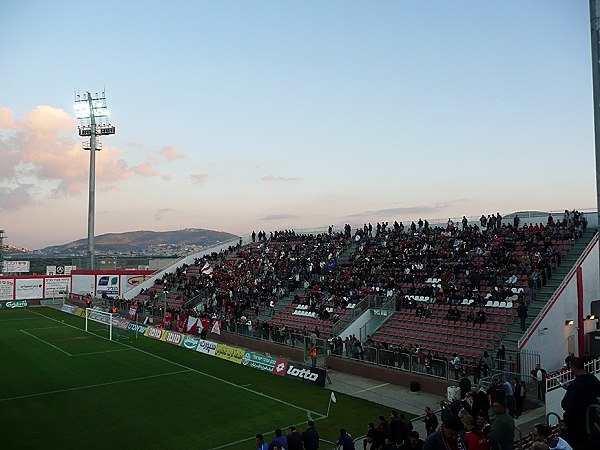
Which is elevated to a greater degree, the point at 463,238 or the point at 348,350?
the point at 463,238

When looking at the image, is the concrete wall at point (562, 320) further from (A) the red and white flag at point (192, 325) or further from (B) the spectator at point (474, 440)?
(A) the red and white flag at point (192, 325)

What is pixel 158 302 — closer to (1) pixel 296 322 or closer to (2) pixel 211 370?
(1) pixel 296 322

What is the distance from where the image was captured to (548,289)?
26.5 m

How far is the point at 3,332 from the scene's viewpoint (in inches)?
1569

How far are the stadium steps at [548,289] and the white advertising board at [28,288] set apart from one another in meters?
54.1

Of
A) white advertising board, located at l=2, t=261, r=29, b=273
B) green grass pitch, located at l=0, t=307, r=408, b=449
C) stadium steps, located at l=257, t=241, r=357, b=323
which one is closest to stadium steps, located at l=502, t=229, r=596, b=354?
green grass pitch, located at l=0, t=307, r=408, b=449

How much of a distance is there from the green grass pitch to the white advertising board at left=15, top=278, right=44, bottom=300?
100ft

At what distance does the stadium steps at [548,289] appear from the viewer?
79.9 feet

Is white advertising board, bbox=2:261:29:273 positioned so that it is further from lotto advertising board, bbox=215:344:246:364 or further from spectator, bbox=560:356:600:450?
spectator, bbox=560:356:600:450

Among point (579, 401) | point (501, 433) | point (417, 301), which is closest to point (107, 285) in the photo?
point (417, 301)

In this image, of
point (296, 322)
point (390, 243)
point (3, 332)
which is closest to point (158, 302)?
point (3, 332)

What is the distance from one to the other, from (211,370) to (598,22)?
22.5m

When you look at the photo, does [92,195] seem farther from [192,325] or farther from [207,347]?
[207,347]

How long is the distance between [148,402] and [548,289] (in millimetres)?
19655
